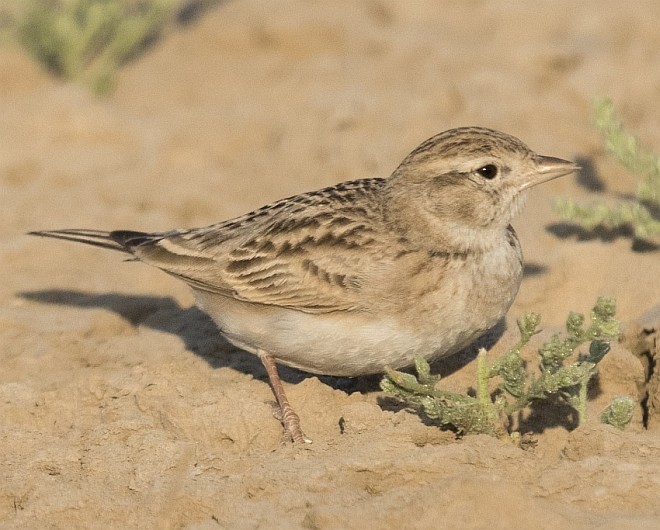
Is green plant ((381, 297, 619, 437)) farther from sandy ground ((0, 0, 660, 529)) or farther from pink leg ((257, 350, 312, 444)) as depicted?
pink leg ((257, 350, 312, 444))

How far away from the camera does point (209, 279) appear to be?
6.25m

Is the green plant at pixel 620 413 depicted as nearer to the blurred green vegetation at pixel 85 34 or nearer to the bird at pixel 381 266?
the bird at pixel 381 266

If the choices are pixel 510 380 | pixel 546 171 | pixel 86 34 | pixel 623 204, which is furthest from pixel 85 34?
pixel 510 380

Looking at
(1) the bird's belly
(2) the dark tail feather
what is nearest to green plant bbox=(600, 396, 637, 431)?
(1) the bird's belly

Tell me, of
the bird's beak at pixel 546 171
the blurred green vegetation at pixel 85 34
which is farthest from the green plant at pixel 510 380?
the blurred green vegetation at pixel 85 34

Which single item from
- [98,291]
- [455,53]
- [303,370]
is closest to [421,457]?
[303,370]

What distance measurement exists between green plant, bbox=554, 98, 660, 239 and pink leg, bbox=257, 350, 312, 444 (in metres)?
2.32

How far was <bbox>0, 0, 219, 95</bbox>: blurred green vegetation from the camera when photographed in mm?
11148

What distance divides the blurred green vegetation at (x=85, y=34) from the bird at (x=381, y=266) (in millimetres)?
5414

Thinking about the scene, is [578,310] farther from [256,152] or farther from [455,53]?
[455,53]

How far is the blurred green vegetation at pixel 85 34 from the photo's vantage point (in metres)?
11.1

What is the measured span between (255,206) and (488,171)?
9.77ft

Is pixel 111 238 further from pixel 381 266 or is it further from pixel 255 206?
pixel 255 206

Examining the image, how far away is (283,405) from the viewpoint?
18.4ft
